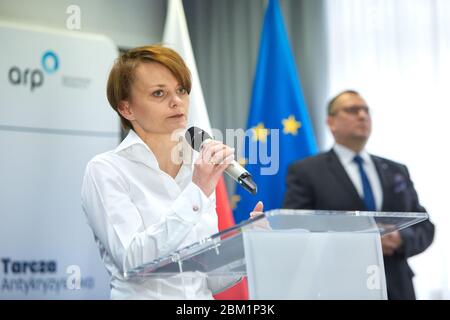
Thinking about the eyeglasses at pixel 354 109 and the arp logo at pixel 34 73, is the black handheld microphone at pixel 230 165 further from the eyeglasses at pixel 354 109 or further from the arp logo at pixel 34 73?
the eyeglasses at pixel 354 109

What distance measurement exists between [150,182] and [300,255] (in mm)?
448

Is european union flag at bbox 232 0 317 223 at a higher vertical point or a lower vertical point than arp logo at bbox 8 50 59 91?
higher

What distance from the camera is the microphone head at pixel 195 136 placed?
5.77 ft

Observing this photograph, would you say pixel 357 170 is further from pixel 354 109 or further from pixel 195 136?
pixel 195 136

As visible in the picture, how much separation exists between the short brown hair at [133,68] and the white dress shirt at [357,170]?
1686 millimetres

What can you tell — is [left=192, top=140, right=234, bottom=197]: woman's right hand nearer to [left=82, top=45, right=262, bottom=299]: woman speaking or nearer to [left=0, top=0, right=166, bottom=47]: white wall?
[left=82, top=45, right=262, bottom=299]: woman speaking

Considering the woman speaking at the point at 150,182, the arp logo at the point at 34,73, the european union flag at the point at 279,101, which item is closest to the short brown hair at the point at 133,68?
the woman speaking at the point at 150,182

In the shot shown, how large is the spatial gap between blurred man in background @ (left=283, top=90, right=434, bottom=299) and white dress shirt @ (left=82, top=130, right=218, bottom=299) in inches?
61.0

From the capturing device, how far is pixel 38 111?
273 cm

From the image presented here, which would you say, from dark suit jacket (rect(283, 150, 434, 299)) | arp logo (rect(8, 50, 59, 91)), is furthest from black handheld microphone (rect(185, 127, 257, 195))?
dark suit jacket (rect(283, 150, 434, 299))

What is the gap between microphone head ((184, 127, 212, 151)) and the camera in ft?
5.77

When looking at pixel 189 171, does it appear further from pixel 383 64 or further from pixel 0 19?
pixel 383 64
